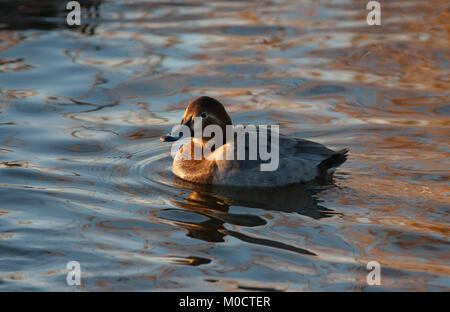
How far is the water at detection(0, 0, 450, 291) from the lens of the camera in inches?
239

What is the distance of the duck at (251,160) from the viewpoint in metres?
7.79

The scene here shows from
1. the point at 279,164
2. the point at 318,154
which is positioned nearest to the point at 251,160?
the point at 279,164

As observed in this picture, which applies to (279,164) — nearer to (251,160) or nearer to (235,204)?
(251,160)

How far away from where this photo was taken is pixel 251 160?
778cm

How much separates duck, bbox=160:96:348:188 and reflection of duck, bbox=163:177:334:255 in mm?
90

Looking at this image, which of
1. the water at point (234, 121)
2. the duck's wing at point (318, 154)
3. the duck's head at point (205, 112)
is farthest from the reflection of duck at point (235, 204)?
the duck's head at point (205, 112)

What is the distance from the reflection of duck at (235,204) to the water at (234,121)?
2 centimetres

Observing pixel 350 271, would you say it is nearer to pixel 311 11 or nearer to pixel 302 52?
pixel 302 52

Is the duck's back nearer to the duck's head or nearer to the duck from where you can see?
the duck

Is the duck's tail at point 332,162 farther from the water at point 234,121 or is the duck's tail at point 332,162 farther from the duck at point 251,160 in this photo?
the water at point 234,121

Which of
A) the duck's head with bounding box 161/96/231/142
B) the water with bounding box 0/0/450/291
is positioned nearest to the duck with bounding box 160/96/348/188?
the duck's head with bounding box 161/96/231/142

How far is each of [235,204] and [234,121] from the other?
266 cm

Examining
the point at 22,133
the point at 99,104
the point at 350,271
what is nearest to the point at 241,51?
the point at 99,104

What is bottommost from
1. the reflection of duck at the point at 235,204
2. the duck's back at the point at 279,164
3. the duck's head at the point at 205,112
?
the reflection of duck at the point at 235,204
